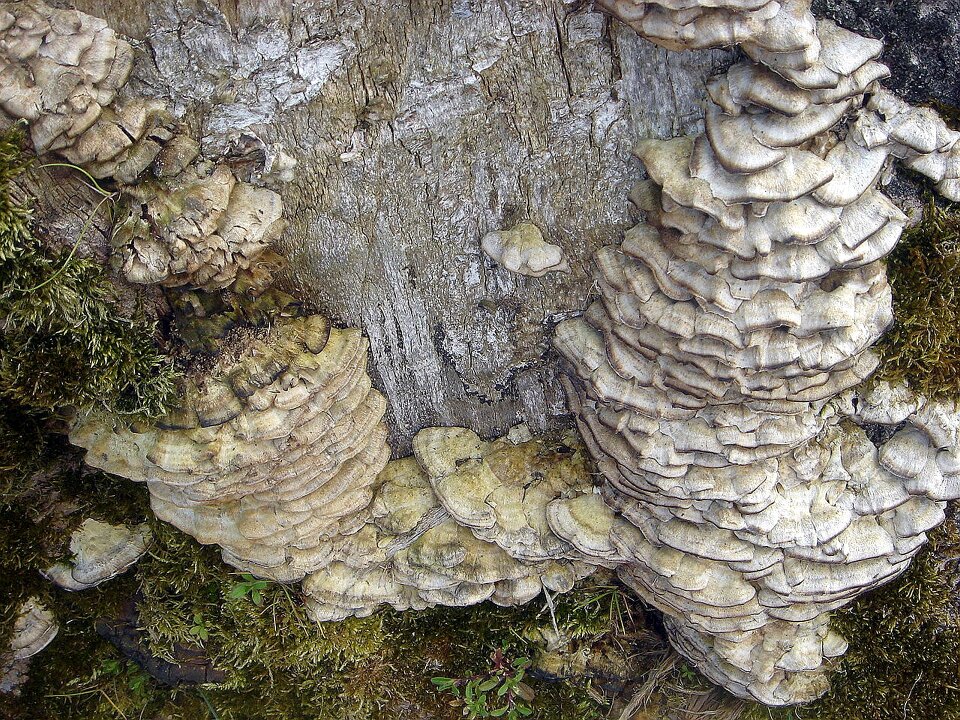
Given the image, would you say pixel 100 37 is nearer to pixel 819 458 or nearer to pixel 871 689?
pixel 819 458

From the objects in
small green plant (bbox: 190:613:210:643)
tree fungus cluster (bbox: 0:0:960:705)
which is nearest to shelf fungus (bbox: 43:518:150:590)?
tree fungus cluster (bbox: 0:0:960:705)

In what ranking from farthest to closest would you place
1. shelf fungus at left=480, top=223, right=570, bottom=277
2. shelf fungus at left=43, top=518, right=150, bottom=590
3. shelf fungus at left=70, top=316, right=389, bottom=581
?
shelf fungus at left=43, top=518, right=150, bottom=590
shelf fungus at left=480, top=223, right=570, bottom=277
shelf fungus at left=70, top=316, right=389, bottom=581

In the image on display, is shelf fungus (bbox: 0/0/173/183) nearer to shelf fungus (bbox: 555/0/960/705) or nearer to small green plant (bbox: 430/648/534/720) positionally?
shelf fungus (bbox: 555/0/960/705)

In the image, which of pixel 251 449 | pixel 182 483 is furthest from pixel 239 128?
pixel 182 483

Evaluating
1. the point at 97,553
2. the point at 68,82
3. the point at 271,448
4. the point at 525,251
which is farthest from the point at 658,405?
the point at 97,553

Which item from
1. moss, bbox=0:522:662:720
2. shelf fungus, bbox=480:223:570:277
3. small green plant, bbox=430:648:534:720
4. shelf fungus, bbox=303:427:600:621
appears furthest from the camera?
small green plant, bbox=430:648:534:720

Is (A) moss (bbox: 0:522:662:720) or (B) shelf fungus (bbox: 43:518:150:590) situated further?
(A) moss (bbox: 0:522:662:720)

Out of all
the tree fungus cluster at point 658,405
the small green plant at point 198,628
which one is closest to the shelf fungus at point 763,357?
the tree fungus cluster at point 658,405
